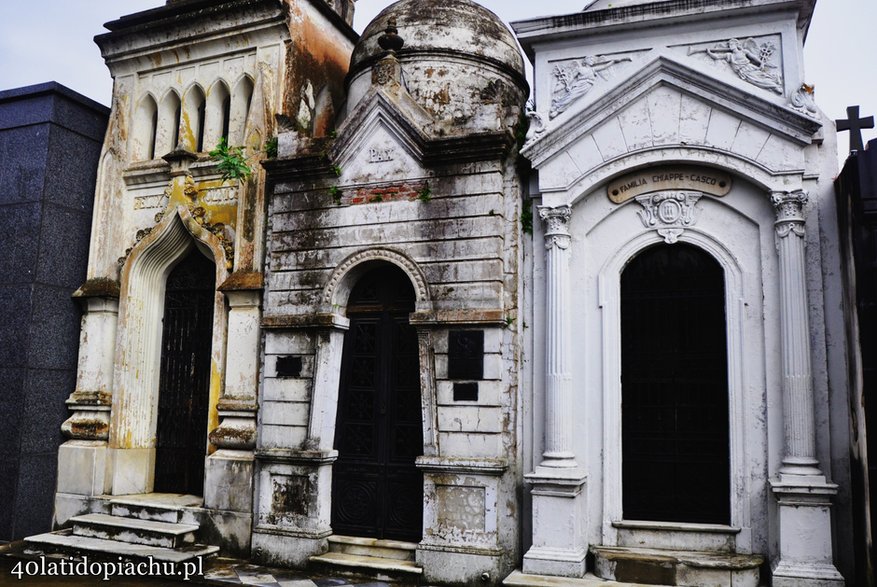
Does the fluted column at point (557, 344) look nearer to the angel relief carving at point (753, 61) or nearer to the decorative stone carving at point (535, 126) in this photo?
the decorative stone carving at point (535, 126)

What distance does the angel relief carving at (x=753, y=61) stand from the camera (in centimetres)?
835

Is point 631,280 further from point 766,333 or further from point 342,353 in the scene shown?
point 342,353

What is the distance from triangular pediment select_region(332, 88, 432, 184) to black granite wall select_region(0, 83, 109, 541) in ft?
14.6

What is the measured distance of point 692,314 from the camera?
8523mm

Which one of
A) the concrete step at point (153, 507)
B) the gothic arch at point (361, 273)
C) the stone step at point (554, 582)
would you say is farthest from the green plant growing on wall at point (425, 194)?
the concrete step at point (153, 507)

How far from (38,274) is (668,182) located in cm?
863

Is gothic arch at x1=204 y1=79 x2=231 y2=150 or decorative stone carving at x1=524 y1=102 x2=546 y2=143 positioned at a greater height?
gothic arch at x1=204 y1=79 x2=231 y2=150

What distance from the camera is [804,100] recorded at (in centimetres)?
813

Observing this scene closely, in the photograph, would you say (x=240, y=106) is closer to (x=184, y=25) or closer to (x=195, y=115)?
(x=195, y=115)

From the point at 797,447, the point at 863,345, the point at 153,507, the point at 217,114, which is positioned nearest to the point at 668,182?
the point at 863,345

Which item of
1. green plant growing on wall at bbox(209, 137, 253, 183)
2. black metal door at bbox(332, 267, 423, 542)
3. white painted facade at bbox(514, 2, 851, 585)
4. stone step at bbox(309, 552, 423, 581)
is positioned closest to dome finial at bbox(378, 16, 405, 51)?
white painted facade at bbox(514, 2, 851, 585)

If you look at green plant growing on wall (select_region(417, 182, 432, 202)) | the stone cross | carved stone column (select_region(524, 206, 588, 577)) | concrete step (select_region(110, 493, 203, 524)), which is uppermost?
the stone cross

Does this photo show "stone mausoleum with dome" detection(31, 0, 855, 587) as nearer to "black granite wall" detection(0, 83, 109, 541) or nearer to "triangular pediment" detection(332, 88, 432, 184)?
"triangular pediment" detection(332, 88, 432, 184)

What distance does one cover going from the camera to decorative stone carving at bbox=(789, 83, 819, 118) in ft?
26.6
